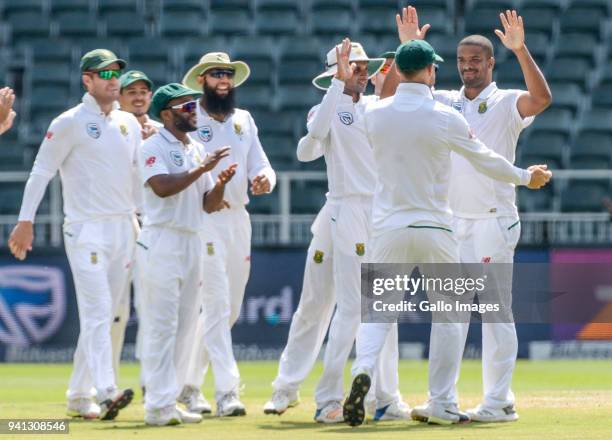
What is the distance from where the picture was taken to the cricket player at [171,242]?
942cm

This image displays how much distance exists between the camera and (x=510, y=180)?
29.3 ft

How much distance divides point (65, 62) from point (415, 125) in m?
13.8

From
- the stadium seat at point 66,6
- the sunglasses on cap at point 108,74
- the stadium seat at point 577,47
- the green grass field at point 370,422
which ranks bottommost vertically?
the green grass field at point 370,422

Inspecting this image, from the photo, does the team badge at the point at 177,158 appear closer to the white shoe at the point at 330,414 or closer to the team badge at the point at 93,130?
the team badge at the point at 93,130

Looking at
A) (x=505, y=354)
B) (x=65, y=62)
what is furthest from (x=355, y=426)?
(x=65, y=62)

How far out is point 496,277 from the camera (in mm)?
9555

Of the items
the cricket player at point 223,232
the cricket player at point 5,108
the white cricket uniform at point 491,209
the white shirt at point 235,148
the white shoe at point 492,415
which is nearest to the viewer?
the cricket player at point 5,108

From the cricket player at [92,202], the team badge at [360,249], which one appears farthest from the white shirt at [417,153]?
the cricket player at [92,202]

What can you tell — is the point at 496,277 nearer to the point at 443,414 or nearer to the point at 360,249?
the point at 360,249

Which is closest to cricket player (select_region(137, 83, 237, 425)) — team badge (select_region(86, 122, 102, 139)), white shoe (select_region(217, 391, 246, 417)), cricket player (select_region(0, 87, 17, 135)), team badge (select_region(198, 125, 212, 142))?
white shoe (select_region(217, 391, 246, 417))

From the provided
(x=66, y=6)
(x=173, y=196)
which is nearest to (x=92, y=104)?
(x=173, y=196)

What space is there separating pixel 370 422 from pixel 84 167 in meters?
2.83

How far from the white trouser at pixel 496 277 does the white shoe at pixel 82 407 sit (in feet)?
8.90

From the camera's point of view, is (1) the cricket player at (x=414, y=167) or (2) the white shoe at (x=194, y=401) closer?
(1) the cricket player at (x=414, y=167)
